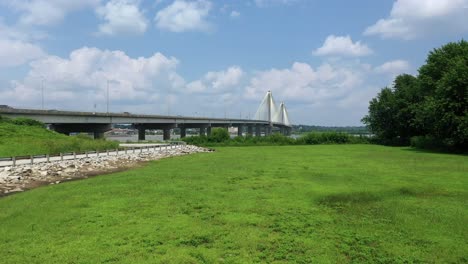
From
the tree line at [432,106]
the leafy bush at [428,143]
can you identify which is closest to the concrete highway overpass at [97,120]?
the tree line at [432,106]

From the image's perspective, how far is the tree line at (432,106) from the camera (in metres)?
44.1

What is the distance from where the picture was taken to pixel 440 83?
46188 millimetres

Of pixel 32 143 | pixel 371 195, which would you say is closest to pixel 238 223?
pixel 371 195

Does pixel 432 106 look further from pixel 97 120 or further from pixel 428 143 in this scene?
pixel 97 120

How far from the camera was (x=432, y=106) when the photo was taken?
4588cm

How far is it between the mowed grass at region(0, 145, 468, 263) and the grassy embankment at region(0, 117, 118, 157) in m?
20.4

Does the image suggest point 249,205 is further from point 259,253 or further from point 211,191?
point 259,253

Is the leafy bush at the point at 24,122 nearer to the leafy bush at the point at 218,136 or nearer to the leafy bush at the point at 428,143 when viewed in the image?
the leafy bush at the point at 218,136

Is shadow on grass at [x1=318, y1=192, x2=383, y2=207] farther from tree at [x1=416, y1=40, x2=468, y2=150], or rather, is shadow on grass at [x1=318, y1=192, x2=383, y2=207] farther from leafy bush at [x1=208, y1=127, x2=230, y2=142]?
leafy bush at [x1=208, y1=127, x2=230, y2=142]

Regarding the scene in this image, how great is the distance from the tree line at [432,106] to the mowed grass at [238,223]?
93.0 feet

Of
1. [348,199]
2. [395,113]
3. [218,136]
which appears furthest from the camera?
[218,136]

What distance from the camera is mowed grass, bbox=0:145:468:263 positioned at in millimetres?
9375

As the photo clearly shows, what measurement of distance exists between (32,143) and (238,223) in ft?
111

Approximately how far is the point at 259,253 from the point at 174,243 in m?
2.24
